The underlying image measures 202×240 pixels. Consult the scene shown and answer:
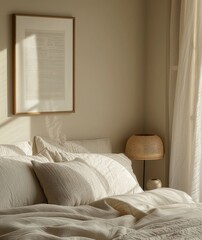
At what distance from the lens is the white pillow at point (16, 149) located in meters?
4.65

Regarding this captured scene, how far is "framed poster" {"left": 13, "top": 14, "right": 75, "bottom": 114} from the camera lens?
4945 mm

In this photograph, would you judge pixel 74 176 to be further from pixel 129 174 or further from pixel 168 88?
pixel 168 88

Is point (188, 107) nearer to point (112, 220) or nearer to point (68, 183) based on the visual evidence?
point (68, 183)

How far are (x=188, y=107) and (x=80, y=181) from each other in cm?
143

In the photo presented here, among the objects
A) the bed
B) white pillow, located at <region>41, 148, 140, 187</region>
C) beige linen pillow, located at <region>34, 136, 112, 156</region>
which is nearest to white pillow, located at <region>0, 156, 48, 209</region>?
the bed

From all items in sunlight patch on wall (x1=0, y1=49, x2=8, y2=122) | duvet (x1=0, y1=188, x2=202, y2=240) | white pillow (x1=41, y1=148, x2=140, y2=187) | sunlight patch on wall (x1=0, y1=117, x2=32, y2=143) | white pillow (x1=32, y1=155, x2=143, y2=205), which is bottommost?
duvet (x1=0, y1=188, x2=202, y2=240)

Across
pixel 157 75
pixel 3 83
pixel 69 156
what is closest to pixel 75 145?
pixel 69 156

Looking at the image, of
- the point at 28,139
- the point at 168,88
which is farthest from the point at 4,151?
the point at 168,88

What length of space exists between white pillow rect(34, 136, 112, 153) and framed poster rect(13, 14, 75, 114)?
272mm

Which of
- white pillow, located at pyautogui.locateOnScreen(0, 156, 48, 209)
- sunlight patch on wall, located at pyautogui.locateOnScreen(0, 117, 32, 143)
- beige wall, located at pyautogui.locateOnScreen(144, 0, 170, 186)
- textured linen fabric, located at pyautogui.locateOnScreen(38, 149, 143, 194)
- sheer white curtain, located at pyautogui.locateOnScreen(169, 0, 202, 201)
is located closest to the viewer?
white pillow, located at pyautogui.locateOnScreen(0, 156, 48, 209)

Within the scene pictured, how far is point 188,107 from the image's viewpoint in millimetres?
5270

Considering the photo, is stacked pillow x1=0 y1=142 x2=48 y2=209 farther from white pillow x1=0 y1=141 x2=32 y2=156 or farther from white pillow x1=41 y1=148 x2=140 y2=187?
white pillow x1=41 y1=148 x2=140 y2=187

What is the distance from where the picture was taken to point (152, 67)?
5723mm

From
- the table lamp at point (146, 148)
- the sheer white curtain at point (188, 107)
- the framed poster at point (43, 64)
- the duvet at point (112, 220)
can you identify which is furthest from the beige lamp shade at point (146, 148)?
the duvet at point (112, 220)
